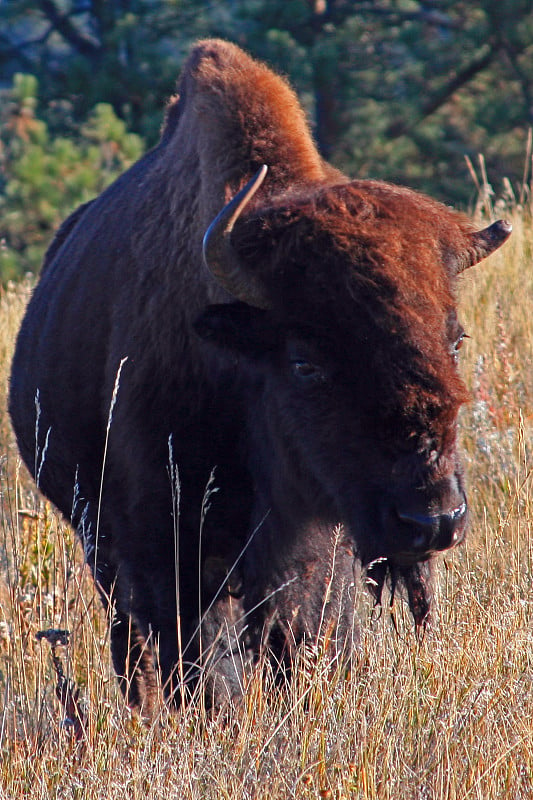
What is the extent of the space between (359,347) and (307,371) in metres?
0.27

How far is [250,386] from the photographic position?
3648 millimetres

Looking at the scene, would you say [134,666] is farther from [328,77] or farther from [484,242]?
[328,77]

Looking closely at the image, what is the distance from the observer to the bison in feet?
10.1

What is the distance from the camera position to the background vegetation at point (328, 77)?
1702cm

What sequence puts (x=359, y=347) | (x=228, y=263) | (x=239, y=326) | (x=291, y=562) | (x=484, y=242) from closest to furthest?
1. (x=359, y=347)
2. (x=228, y=263)
3. (x=239, y=326)
4. (x=484, y=242)
5. (x=291, y=562)

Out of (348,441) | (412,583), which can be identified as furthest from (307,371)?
(412,583)

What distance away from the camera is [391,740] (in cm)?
290

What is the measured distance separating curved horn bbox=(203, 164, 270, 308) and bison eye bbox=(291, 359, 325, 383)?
0.69ft

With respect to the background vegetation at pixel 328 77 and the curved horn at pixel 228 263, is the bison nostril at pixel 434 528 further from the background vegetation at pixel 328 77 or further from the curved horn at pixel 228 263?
the background vegetation at pixel 328 77

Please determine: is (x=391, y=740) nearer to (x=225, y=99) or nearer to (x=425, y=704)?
(x=425, y=704)

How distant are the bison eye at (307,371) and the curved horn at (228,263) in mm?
210

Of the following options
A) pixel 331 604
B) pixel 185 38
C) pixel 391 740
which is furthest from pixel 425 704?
pixel 185 38

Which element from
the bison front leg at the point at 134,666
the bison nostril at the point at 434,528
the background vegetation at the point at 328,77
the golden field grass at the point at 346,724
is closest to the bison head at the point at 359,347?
the bison nostril at the point at 434,528

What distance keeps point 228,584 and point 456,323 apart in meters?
1.30
